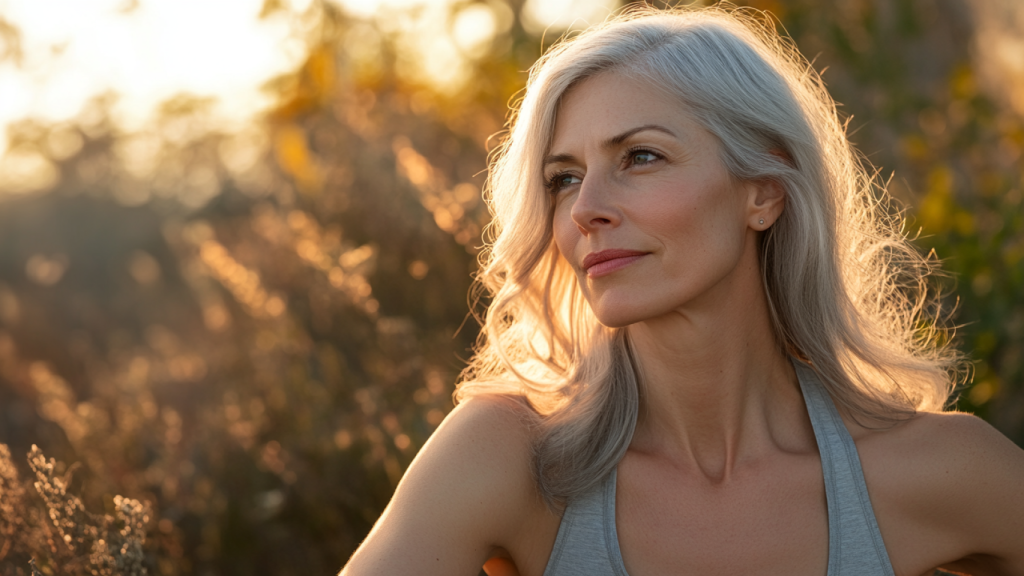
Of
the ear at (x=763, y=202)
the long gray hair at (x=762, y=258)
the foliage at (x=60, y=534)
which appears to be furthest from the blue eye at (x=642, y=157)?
the foliage at (x=60, y=534)

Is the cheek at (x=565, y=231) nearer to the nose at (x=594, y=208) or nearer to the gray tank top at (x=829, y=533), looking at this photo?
the nose at (x=594, y=208)

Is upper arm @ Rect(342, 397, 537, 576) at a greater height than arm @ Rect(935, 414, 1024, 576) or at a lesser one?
greater

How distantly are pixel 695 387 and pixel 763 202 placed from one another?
1.72 ft

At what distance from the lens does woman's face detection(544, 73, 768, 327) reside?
215 cm

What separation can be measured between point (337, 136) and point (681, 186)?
3.86 meters

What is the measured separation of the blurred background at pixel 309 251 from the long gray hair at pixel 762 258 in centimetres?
44

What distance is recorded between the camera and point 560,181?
2.42m

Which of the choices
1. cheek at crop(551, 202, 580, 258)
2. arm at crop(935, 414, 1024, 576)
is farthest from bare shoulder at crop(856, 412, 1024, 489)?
cheek at crop(551, 202, 580, 258)

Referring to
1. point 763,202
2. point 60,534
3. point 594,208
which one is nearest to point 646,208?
point 594,208

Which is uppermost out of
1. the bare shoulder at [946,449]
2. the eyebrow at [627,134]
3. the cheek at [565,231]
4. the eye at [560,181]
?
the eyebrow at [627,134]

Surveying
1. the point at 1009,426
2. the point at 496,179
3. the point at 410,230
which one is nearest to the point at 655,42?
the point at 496,179

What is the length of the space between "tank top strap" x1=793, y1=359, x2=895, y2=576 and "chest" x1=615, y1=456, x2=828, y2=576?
0.09 feet

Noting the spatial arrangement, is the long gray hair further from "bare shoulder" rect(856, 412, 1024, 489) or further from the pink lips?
the pink lips

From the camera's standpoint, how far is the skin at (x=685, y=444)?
7.02 ft
